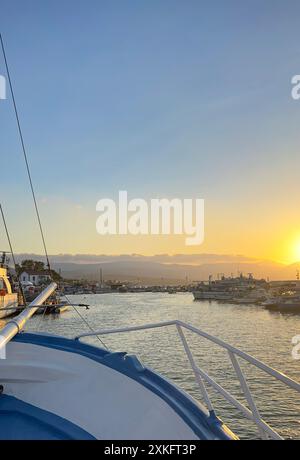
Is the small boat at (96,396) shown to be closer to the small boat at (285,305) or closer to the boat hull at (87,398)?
the boat hull at (87,398)

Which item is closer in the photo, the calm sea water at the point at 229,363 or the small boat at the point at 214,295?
the calm sea water at the point at 229,363

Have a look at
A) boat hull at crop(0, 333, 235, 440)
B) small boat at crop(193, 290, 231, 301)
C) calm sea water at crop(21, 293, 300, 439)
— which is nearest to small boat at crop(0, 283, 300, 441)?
boat hull at crop(0, 333, 235, 440)

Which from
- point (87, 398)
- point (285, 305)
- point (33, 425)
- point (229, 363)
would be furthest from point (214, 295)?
point (33, 425)

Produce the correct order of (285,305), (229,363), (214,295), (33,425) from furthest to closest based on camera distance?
(214,295) → (285,305) → (229,363) → (33,425)

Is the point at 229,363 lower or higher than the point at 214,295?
higher

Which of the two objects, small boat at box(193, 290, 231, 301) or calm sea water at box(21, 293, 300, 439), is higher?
calm sea water at box(21, 293, 300, 439)

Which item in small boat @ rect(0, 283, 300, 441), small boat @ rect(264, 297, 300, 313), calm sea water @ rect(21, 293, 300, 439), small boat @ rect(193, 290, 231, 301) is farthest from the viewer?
small boat @ rect(193, 290, 231, 301)

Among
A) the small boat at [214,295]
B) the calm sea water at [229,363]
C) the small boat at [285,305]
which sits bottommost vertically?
the small boat at [214,295]

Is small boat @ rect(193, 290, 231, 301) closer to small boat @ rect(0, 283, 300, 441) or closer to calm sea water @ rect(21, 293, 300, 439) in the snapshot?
calm sea water @ rect(21, 293, 300, 439)

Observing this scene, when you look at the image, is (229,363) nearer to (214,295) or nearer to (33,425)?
(33,425)

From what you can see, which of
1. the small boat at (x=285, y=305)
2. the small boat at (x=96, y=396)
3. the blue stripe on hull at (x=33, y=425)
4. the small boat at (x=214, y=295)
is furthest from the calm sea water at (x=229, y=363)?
the small boat at (x=214, y=295)

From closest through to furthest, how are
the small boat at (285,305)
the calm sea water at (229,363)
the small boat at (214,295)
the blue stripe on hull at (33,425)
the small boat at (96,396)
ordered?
the small boat at (96,396) → the blue stripe on hull at (33,425) → the calm sea water at (229,363) → the small boat at (285,305) → the small boat at (214,295)

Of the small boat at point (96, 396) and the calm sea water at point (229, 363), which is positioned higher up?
the small boat at point (96, 396)

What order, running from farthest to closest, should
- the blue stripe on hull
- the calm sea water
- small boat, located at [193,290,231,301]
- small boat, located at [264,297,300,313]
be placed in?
small boat, located at [193,290,231,301] → small boat, located at [264,297,300,313] → the calm sea water → the blue stripe on hull
